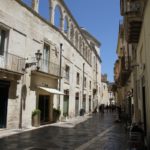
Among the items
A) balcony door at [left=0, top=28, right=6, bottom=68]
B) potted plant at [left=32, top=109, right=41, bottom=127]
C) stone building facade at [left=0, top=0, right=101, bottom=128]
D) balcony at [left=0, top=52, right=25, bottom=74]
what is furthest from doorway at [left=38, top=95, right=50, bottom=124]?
balcony door at [left=0, top=28, right=6, bottom=68]

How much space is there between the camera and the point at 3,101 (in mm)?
13477

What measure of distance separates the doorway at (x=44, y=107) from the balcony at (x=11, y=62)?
4.35 m

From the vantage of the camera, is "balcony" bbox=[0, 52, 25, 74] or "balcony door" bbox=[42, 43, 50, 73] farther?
"balcony door" bbox=[42, 43, 50, 73]

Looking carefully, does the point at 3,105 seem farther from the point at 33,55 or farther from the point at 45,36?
the point at 45,36

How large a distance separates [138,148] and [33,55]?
10.8 meters

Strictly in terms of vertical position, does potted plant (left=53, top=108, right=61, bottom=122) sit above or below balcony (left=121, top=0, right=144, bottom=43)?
below

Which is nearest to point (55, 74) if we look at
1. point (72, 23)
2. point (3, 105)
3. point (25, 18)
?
point (25, 18)

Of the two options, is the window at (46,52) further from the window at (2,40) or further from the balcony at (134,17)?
the balcony at (134,17)

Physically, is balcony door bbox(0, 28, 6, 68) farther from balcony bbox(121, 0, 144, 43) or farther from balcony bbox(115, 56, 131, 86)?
balcony bbox(115, 56, 131, 86)

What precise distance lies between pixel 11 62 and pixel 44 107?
6.10m

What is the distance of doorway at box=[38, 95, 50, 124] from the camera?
1811 cm

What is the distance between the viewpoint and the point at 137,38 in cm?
1166

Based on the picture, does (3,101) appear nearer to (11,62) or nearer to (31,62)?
(11,62)

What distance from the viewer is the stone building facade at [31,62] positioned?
533 inches
